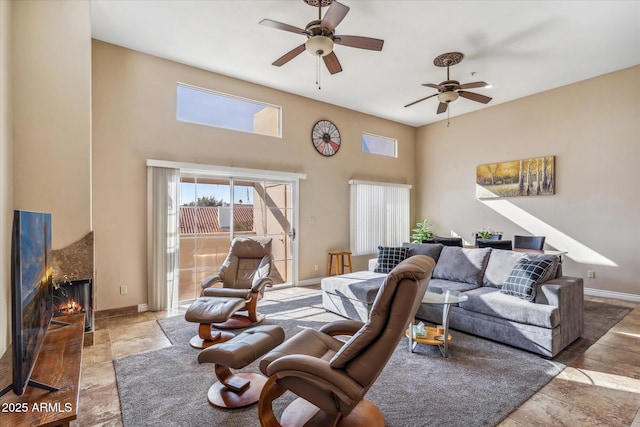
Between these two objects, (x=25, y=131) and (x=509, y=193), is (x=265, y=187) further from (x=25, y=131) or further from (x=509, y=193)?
(x=509, y=193)

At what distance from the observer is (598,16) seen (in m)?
3.47

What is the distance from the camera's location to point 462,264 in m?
4.06

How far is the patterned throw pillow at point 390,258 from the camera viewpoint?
4453 mm

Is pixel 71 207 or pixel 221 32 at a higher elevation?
pixel 221 32

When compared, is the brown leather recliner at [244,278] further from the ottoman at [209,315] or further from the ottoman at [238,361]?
the ottoman at [238,361]

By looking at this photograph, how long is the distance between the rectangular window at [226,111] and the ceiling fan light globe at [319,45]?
2440 mm

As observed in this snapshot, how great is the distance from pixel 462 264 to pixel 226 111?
13.7 ft

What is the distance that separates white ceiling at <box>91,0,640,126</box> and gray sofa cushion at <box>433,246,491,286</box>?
8.80 feet

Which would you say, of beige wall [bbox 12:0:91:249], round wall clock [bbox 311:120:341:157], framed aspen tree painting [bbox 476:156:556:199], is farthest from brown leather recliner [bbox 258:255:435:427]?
framed aspen tree painting [bbox 476:156:556:199]

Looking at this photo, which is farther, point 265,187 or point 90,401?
point 265,187

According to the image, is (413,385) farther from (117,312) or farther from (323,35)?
(117,312)

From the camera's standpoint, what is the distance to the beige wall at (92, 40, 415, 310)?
13.1 ft

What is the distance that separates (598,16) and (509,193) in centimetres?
320

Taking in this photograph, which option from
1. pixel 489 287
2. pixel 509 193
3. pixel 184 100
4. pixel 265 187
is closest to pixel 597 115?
pixel 509 193
